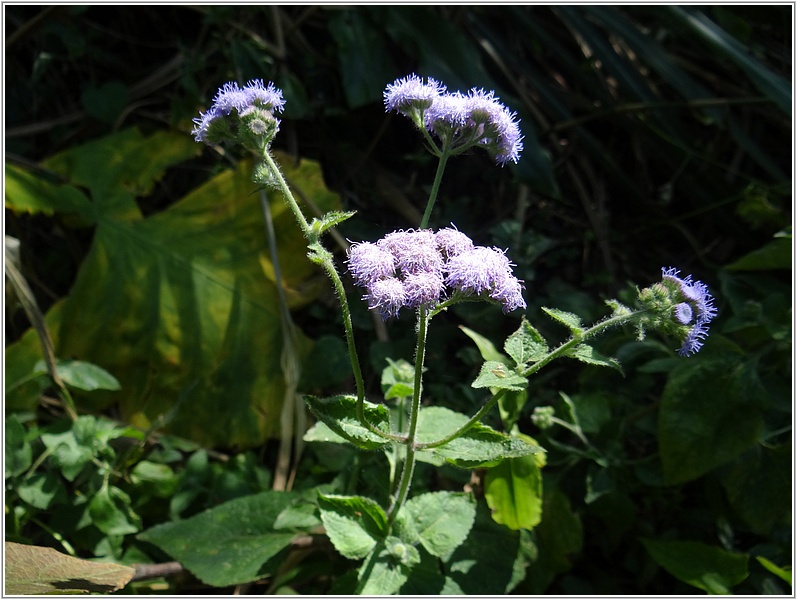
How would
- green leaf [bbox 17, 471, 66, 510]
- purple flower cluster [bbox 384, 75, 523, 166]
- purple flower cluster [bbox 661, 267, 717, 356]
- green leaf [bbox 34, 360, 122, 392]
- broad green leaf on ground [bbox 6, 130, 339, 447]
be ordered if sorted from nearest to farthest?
1. purple flower cluster [bbox 661, 267, 717, 356]
2. purple flower cluster [bbox 384, 75, 523, 166]
3. green leaf [bbox 17, 471, 66, 510]
4. green leaf [bbox 34, 360, 122, 392]
5. broad green leaf on ground [bbox 6, 130, 339, 447]

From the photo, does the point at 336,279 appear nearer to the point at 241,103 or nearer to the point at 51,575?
the point at 241,103

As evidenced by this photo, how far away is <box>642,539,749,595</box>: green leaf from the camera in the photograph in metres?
2.05

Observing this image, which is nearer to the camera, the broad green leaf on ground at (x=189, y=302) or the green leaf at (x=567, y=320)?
the green leaf at (x=567, y=320)

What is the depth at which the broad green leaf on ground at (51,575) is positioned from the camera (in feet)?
5.59

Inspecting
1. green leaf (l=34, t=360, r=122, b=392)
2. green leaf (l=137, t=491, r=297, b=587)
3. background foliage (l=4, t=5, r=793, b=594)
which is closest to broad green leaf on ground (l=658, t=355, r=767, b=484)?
background foliage (l=4, t=5, r=793, b=594)

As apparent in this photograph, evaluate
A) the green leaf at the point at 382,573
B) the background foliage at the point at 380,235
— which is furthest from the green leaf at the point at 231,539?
the green leaf at the point at 382,573

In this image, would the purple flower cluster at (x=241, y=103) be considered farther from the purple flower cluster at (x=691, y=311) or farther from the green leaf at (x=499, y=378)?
the purple flower cluster at (x=691, y=311)

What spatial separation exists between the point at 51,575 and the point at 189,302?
47.3 inches

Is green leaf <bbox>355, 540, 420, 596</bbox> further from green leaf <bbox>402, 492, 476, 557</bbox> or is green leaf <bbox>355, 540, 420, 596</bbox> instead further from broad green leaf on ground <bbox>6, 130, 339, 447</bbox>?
broad green leaf on ground <bbox>6, 130, 339, 447</bbox>

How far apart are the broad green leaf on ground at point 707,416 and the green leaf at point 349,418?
3.37 ft

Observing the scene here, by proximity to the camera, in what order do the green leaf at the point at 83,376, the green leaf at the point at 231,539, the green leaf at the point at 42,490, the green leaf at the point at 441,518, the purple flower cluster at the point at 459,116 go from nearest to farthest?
the purple flower cluster at the point at 459,116 < the green leaf at the point at 441,518 < the green leaf at the point at 231,539 < the green leaf at the point at 42,490 < the green leaf at the point at 83,376

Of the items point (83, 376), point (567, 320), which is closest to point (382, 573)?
point (567, 320)

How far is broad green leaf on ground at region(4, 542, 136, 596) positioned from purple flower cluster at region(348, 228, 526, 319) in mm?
1016

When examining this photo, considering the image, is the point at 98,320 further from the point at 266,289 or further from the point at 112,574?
the point at 112,574
